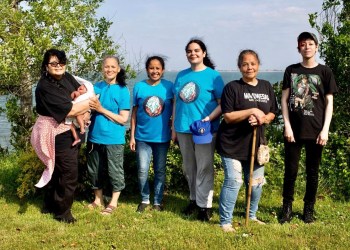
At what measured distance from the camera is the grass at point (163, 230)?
473cm

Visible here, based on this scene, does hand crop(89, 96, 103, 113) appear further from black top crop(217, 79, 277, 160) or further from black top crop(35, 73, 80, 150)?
black top crop(217, 79, 277, 160)

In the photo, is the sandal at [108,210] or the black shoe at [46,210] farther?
the black shoe at [46,210]

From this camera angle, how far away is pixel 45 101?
5250 millimetres

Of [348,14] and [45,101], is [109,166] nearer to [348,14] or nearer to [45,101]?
[45,101]

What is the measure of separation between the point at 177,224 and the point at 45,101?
2.10m

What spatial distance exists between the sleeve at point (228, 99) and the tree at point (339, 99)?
2.72 meters

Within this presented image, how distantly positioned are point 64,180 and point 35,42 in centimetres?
261

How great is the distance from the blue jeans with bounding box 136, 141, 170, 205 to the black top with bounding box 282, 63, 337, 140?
1685 mm

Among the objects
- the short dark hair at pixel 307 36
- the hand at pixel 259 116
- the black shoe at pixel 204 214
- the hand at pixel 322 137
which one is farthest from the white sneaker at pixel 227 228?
the short dark hair at pixel 307 36

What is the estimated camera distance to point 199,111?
5352 millimetres

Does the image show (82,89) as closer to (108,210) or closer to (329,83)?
(108,210)

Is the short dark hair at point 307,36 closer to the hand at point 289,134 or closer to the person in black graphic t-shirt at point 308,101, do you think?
the person in black graphic t-shirt at point 308,101

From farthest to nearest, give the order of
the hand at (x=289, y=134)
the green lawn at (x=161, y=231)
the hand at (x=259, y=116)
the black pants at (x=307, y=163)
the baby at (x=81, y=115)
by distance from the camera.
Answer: the baby at (x=81, y=115) → the black pants at (x=307, y=163) → the hand at (x=289, y=134) → the hand at (x=259, y=116) → the green lawn at (x=161, y=231)

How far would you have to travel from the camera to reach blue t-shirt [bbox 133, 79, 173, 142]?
224 inches
